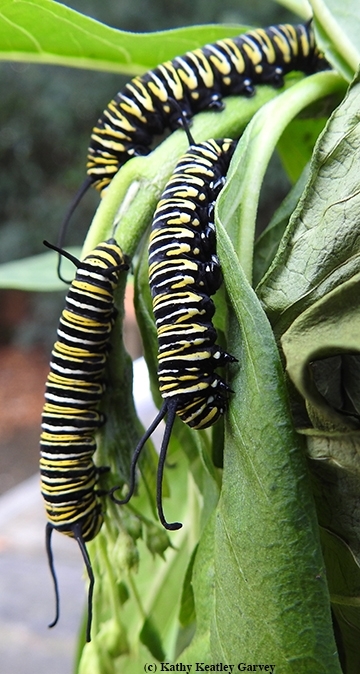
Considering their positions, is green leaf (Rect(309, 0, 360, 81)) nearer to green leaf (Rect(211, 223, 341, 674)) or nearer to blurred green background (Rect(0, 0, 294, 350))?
green leaf (Rect(211, 223, 341, 674))

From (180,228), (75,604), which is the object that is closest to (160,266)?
(180,228)

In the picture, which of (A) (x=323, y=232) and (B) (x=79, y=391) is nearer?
(A) (x=323, y=232)

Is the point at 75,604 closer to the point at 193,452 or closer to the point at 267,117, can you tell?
the point at 193,452

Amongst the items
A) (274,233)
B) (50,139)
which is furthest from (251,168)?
(50,139)

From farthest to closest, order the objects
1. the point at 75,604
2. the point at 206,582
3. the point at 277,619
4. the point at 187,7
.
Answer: the point at 187,7 < the point at 75,604 < the point at 206,582 < the point at 277,619

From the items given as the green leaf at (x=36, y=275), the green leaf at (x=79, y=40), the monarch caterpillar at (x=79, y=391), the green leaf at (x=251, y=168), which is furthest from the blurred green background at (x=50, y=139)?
the monarch caterpillar at (x=79, y=391)

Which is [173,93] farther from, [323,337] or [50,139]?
[50,139]

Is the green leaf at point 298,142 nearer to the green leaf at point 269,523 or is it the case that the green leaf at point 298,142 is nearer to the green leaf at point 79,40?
the green leaf at point 79,40
